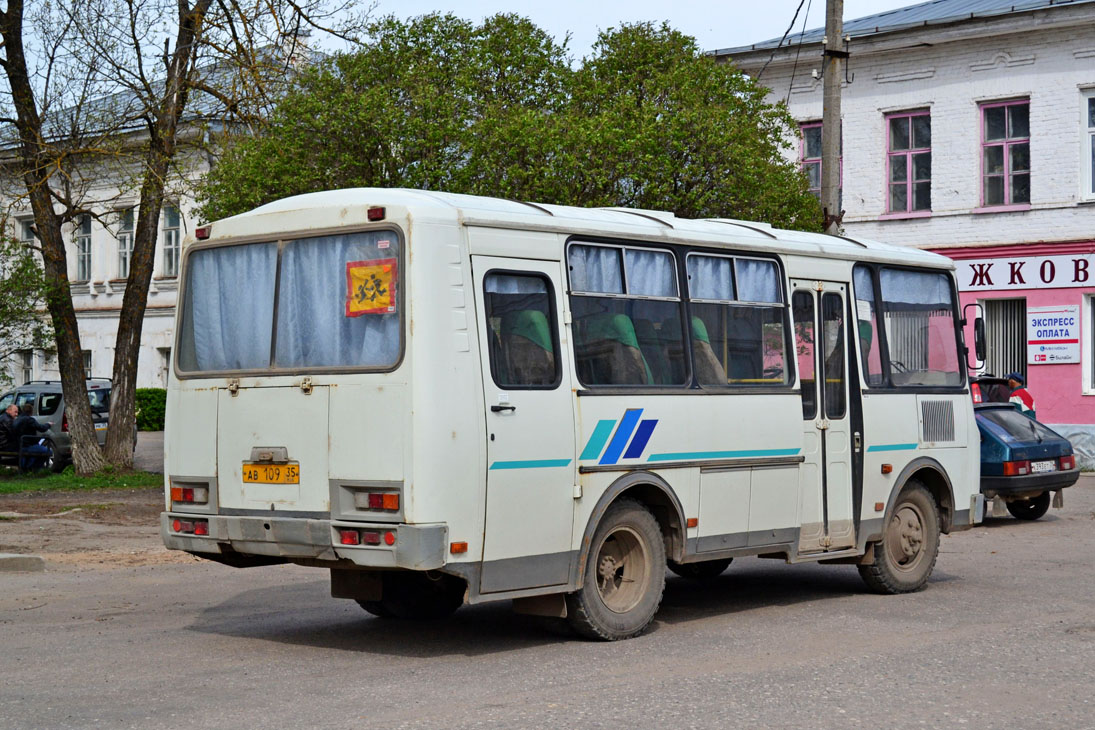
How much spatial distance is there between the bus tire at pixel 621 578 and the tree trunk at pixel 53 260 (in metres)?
15.7

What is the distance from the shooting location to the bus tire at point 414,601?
10398 mm

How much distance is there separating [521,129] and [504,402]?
1064 centimetres

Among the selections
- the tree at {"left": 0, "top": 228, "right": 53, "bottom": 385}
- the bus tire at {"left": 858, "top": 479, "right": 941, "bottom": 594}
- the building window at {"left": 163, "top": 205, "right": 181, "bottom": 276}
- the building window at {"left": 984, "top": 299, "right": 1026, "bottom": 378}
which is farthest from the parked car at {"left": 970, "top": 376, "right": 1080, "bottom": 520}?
the building window at {"left": 163, "top": 205, "right": 181, "bottom": 276}

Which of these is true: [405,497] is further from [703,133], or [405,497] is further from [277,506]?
[703,133]

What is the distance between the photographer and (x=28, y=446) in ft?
89.9

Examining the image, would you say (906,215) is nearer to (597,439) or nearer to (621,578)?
(621,578)

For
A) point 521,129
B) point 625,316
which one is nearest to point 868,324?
point 625,316

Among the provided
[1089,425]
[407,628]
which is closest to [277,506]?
[407,628]

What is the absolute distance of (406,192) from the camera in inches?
350

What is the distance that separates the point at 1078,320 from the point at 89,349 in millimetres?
31324

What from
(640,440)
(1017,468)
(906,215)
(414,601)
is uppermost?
(906,215)

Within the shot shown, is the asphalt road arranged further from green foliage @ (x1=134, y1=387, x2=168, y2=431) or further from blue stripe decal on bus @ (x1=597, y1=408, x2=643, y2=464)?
green foliage @ (x1=134, y1=387, x2=168, y2=431)

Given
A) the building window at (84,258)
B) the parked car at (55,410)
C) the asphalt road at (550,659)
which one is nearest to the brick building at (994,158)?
the parked car at (55,410)

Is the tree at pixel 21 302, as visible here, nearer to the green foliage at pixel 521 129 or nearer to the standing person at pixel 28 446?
the standing person at pixel 28 446
